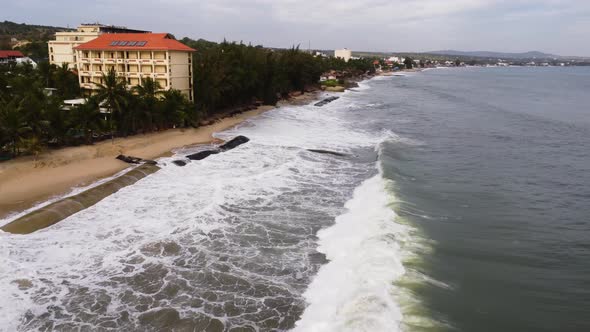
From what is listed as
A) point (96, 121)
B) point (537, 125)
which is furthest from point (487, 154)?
point (96, 121)

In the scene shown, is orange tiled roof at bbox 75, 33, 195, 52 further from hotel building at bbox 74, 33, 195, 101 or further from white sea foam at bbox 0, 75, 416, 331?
white sea foam at bbox 0, 75, 416, 331

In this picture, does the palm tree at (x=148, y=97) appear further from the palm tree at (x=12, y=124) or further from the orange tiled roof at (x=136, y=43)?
the palm tree at (x=12, y=124)

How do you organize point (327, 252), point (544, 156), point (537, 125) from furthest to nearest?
1. point (537, 125)
2. point (544, 156)
3. point (327, 252)

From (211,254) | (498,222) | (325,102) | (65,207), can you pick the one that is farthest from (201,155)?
(325,102)

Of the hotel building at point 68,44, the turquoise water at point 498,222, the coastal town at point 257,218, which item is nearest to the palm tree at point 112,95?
the coastal town at point 257,218

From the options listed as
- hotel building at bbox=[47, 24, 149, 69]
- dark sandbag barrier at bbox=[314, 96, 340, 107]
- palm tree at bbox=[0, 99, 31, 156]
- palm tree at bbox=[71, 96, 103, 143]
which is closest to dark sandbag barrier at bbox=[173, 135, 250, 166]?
palm tree at bbox=[71, 96, 103, 143]

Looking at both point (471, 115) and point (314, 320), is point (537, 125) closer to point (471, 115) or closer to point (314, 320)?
point (471, 115)
